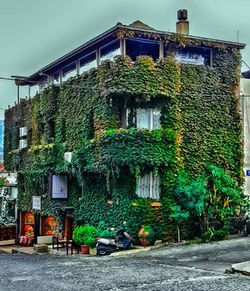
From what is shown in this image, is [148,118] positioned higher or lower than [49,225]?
higher

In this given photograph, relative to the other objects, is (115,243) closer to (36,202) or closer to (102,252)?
(102,252)

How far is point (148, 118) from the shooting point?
77.4 feet

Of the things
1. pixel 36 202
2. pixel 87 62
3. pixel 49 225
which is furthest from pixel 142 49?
pixel 49 225

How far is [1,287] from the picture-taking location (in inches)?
536

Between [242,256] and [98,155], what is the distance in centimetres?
819

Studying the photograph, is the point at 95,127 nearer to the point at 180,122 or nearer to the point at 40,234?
the point at 180,122

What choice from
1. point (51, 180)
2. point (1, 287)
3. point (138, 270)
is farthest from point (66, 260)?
point (51, 180)

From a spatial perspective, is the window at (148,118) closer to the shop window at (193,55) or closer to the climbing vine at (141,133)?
the climbing vine at (141,133)

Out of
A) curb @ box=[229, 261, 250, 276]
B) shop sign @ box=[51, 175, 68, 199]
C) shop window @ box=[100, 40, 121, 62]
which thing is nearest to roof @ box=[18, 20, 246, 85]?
shop window @ box=[100, 40, 121, 62]

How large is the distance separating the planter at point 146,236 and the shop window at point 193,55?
7.95 meters

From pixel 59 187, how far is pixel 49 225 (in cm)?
415

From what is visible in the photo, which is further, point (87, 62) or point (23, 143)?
point (23, 143)

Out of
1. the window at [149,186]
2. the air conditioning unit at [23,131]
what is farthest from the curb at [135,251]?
the air conditioning unit at [23,131]

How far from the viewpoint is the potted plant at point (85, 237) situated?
2222 centimetres
